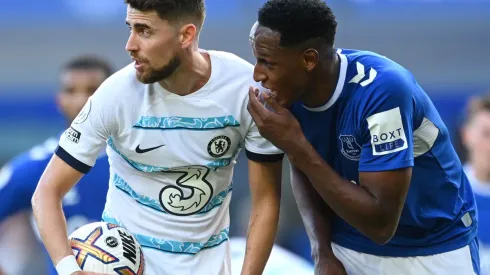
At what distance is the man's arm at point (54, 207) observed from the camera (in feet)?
13.8

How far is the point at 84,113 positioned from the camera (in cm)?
436

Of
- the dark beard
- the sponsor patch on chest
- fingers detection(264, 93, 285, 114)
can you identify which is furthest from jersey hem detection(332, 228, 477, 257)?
the dark beard

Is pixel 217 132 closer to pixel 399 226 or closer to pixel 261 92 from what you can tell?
pixel 261 92

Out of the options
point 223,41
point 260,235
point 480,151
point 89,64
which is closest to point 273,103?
point 260,235

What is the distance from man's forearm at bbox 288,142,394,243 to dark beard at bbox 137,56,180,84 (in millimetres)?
692

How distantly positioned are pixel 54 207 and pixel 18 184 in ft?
7.11

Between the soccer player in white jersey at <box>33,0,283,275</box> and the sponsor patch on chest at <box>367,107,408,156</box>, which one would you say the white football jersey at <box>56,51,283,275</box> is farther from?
the sponsor patch on chest at <box>367,107,408,156</box>

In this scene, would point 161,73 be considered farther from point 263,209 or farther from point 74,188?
point 74,188

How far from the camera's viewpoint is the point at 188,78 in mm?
4406

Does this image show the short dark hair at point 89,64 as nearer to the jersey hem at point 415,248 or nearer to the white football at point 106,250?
the white football at point 106,250

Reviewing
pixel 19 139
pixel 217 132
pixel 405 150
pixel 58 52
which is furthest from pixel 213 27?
pixel 405 150

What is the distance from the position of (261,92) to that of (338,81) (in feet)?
1.09

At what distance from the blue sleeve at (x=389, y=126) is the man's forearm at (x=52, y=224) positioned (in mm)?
1320

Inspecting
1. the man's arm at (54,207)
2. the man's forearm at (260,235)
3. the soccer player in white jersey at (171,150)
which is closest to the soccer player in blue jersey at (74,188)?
the soccer player in white jersey at (171,150)
